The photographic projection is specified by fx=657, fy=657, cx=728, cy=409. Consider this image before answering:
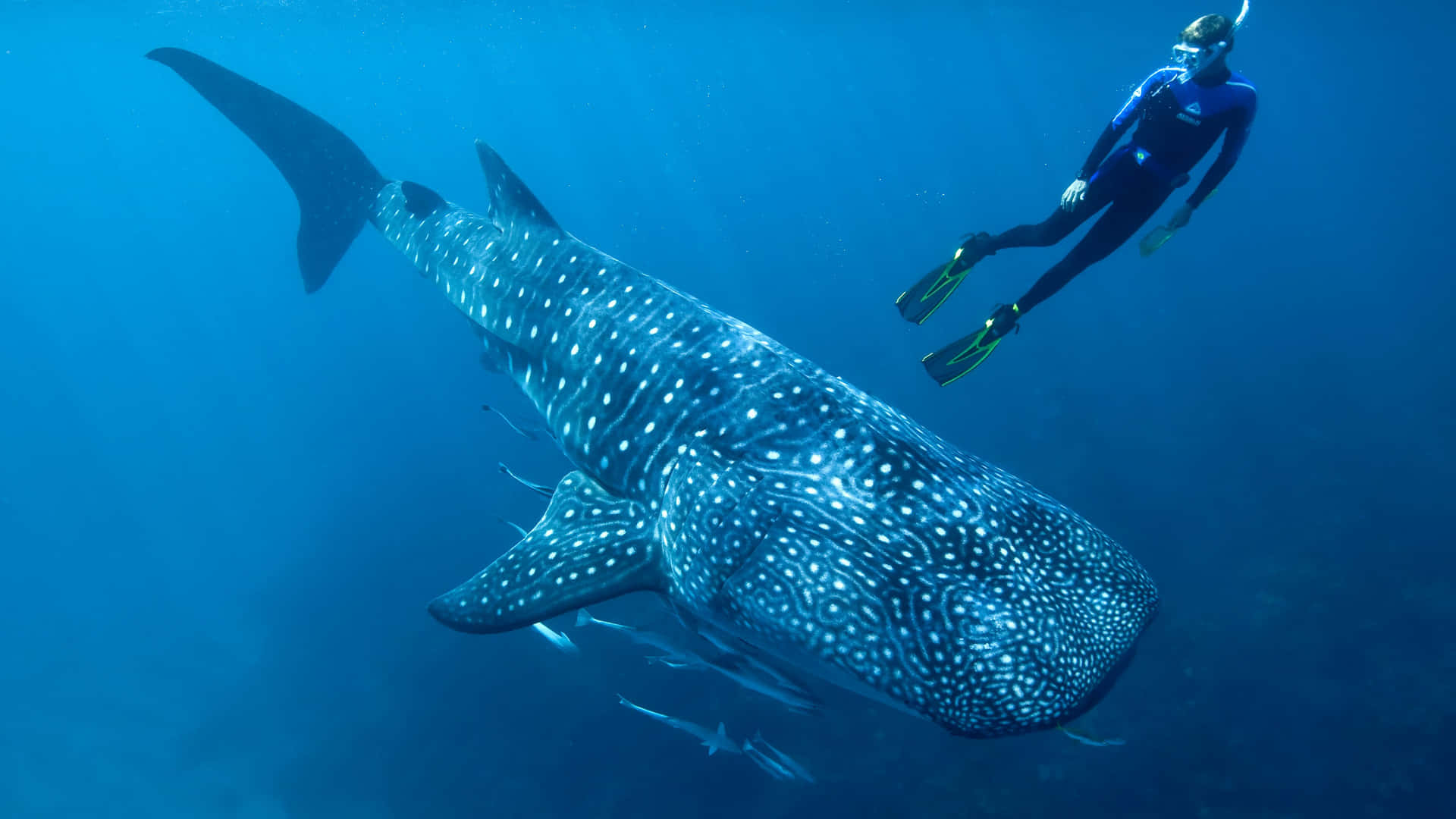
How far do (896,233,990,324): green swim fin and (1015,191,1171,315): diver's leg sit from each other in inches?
24.7

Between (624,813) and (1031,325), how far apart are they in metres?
19.7

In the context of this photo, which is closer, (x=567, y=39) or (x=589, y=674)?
(x=589, y=674)

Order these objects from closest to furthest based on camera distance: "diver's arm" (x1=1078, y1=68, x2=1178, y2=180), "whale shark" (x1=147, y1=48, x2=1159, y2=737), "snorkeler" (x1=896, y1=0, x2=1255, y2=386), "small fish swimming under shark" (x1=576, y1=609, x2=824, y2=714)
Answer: "whale shark" (x1=147, y1=48, x2=1159, y2=737), "small fish swimming under shark" (x1=576, y1=609, x2=824, y2=714), "snorkeler" (x1=896, y1=0, x2=1255, y2=386), "diver's arm" (x1=1078, y1=68, x2=1178, y2=180)

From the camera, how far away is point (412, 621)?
14.1 metres

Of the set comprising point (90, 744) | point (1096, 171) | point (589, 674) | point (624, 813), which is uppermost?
point (1096, 171)

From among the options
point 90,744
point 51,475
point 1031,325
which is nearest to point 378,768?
point 90,744

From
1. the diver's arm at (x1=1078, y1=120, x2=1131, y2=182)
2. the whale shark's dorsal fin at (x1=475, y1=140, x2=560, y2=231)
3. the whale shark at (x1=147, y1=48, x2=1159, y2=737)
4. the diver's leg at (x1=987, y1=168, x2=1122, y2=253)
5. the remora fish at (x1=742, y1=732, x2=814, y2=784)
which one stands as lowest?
the remora fish at (x1=742, y1=732, x2=814, y2=784)

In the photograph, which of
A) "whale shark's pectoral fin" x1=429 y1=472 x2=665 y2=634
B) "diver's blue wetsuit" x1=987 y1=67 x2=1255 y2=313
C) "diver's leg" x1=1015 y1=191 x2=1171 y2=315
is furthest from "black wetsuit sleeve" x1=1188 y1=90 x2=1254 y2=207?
"whale shark's pectoral fin" x1=429 y1=472 x2=665 y2=634

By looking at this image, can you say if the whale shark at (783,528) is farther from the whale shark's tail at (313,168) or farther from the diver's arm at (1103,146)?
the whale shark's tail at (313,168)

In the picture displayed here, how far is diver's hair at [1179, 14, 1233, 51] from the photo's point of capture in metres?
5.32

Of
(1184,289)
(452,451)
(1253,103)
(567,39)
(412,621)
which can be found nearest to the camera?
(1253,103)

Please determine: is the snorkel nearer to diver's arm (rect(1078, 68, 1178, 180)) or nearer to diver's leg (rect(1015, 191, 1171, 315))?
diver's arm (rect(1078, 68, 1178, 180))

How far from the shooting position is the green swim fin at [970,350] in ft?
20.2

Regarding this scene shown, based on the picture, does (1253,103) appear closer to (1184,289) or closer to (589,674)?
(589,674)
